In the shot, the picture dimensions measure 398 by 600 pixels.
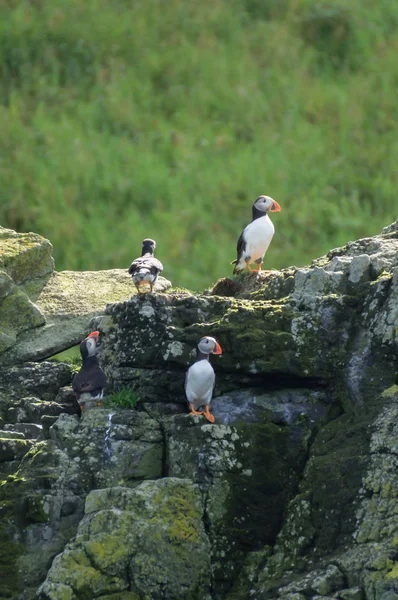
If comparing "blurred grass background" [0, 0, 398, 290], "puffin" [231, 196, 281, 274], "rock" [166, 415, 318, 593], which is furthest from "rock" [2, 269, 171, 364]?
"blurred grass background" [0, 0, 398, 290]

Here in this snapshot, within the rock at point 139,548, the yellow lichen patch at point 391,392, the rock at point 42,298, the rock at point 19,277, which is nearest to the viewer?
the rock at point 139,548

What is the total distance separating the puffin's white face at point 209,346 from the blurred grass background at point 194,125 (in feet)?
60.7

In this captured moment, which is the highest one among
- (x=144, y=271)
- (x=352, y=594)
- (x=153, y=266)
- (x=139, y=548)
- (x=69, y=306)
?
(x=69, y=306)

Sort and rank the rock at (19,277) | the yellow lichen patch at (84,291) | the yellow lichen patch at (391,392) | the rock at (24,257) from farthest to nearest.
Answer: the rock at (24,257)
the yellow lichen patch at (84,291)
the rock at (19,277)
the yellow lichen patch at (391,392)

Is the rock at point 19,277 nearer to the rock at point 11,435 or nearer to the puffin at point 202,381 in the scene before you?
the rock at point 11,435

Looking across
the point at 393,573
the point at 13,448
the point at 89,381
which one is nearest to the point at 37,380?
the point at 89,381

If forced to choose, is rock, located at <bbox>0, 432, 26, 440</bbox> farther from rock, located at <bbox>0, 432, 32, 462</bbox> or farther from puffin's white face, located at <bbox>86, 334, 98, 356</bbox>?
puffin's white face, located at <bbox>86, 334, 98, 356</bbox>

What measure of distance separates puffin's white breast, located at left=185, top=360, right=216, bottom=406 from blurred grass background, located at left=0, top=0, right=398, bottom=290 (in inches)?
734

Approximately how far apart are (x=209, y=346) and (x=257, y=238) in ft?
7.89

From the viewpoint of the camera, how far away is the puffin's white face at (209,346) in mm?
12297

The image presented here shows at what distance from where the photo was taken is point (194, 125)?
1551 inches

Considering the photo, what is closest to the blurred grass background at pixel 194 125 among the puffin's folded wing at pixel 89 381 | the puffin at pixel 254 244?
the puffin at pixel 254 244

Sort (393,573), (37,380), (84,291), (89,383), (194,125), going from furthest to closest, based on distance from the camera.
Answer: (194,125)
(84,291)
(37,380)
(89,383)
(393,573)

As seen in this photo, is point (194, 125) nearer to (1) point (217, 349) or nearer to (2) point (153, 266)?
(2) point (153, 266)
